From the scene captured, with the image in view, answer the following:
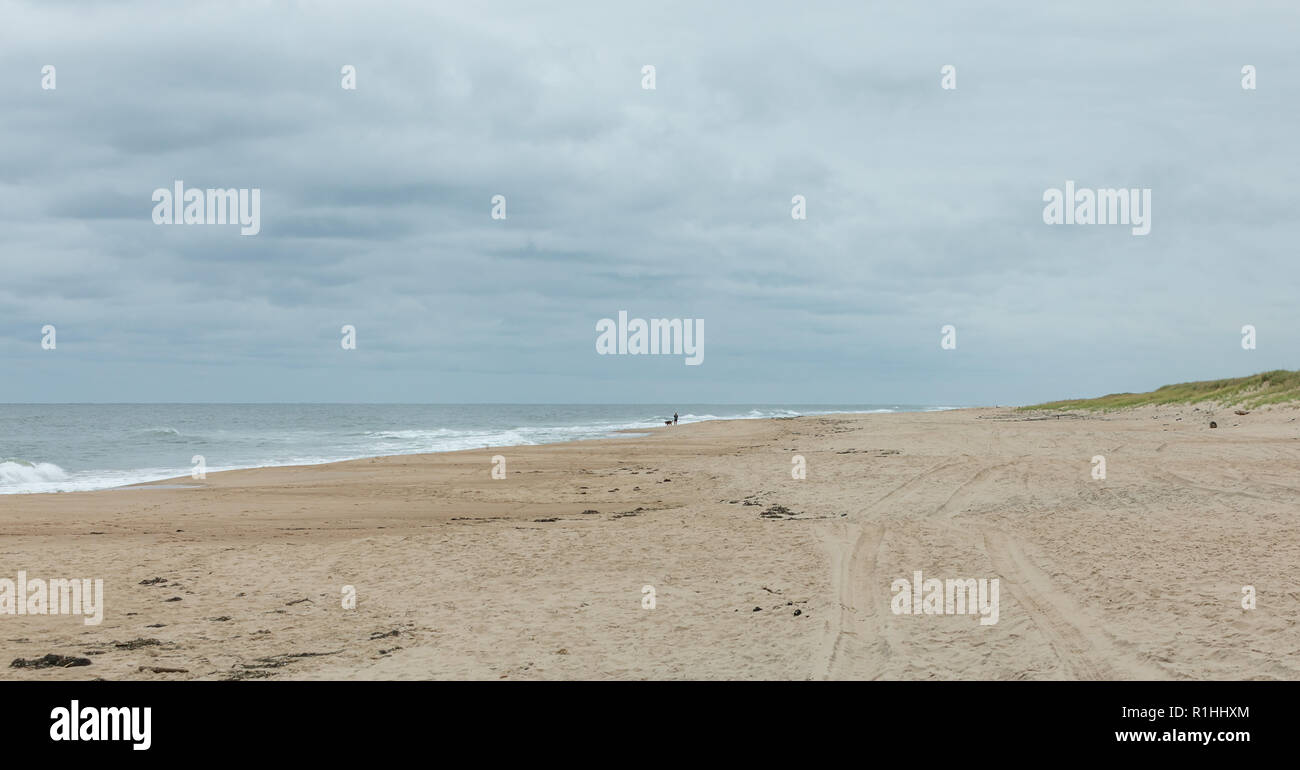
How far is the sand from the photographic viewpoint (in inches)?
302

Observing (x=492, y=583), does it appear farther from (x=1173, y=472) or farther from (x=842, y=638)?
(x=1173, y=472)

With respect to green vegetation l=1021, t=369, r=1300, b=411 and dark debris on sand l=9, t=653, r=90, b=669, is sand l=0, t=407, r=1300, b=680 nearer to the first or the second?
dark debris on sand l=9, t=653, r=90, b=669

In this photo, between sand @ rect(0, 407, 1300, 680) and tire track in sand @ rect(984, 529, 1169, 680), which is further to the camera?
sand @ rect(0, 407, 1300, 680)

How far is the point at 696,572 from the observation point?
37.4 feet

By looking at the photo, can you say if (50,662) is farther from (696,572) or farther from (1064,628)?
(1064,628)

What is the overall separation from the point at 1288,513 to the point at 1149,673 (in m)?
9.13

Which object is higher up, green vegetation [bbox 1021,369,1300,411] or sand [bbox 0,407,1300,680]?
green vegetation [bbox 1021,369,1300,411]

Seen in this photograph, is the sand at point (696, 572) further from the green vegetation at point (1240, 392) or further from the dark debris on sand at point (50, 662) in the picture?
the green vegetation at point (1240, 392)

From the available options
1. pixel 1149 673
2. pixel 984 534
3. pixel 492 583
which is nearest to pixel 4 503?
pixel 492 583

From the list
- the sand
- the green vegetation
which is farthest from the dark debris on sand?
the green vegetation

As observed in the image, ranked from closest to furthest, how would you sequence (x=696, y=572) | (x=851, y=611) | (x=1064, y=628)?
(x=1064, y=628) → (x=851, y=611) → (x=696, y=572)

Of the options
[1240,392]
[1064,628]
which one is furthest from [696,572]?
[1240,392]
